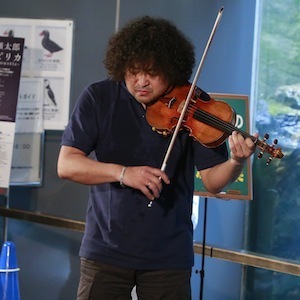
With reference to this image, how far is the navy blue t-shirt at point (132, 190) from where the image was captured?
174 cm

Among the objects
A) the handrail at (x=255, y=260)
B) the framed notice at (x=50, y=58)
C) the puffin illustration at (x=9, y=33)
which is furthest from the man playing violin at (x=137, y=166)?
the puffin illustration at (x=9, y=33)

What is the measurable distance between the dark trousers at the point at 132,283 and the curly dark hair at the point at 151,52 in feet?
Answer: 1.87

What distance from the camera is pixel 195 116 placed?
1767 mm

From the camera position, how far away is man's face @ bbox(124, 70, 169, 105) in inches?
68.9

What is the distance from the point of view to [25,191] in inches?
130

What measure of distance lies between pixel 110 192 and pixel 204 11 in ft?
5.19

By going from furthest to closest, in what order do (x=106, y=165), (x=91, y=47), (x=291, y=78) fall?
(x=91, y=47) < (x=291, y=78) < (x=106, y=165)

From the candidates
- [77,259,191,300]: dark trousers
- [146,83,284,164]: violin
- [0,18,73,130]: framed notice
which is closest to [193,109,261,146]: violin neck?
[146,83,284,164]: violin

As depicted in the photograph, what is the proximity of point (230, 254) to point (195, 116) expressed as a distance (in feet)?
3.10

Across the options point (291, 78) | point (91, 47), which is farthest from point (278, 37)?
point (91, 47)

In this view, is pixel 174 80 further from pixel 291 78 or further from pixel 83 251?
pixel 291 78

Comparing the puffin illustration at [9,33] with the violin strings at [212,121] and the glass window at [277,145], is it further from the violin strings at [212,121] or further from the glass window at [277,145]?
the violin strings at [212,121]

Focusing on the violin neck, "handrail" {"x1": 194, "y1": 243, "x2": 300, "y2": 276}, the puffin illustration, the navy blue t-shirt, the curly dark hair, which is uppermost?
the puffin illustration

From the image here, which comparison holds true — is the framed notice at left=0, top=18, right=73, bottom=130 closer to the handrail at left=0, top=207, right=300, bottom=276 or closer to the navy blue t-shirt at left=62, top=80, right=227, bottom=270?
the handrail at left=0, top=207, right=300, bottom=276
